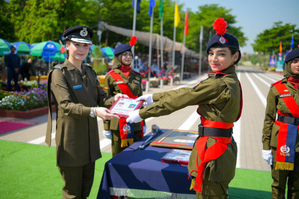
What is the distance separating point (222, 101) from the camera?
2.29 meters

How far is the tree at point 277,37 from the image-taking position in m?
71.3

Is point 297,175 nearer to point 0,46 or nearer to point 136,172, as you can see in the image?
point 136,172

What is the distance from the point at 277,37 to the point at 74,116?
81.1m

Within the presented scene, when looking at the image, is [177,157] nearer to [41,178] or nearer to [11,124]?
[41,178]

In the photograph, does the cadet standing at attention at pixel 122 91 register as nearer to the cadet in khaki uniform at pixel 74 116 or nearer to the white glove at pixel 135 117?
the cadet in khaki uniform at pixel 74 116

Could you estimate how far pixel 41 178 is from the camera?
4637mm

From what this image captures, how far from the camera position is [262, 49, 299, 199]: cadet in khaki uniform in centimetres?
316

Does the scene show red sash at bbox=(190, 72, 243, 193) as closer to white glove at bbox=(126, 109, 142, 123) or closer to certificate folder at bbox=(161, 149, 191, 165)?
certificate folder at bbox=(161, 149, 191, 165)

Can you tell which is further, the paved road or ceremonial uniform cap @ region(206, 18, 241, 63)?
the paved road

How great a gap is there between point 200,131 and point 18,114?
8.68 meters

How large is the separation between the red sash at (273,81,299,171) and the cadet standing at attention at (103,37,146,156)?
6.42ft

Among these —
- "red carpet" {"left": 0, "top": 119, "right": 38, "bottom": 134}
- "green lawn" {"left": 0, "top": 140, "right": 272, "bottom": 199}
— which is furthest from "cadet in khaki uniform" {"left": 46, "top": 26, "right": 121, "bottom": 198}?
"red carpet" {"left": 0, "top": 119, "right": 38, "bottom": 134}

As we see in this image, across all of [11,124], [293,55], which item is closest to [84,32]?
[293,55]

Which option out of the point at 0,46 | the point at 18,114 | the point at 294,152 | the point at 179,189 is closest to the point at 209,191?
the point at 179,189
